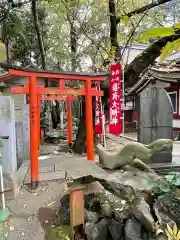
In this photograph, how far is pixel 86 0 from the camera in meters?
10.4

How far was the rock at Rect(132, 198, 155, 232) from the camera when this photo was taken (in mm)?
2917

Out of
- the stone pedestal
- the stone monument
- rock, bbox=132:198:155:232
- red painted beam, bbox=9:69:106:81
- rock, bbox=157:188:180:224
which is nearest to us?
rock, bbox=132:198:155:232

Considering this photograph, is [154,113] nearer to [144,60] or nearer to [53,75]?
[144,60]

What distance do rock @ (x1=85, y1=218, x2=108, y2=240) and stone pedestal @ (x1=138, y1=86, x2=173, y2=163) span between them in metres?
2.71

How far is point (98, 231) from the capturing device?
3318 mm

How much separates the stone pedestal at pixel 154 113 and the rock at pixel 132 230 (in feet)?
8.88

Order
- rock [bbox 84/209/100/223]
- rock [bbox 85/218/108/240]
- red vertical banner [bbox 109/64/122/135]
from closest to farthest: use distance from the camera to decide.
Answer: rock [bbox 85/218/108/240], rock [bbox 84/209/100/223], red vertical banner [bbox 109/64/122/135]

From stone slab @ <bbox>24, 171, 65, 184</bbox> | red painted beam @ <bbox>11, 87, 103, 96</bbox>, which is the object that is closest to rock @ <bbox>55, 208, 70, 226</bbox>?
stone slab @ <bbox>24, 171, 65, 184</bbox>

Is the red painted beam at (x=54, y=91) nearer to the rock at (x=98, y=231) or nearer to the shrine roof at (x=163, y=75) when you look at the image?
the rock at (x=98, y=231)

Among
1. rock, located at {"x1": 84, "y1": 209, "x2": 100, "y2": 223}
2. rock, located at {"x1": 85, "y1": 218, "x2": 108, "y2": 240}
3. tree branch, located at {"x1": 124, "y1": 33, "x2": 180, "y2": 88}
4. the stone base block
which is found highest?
tree branch, located at {"x1": 124, "y1": 33, "x2": 180, "y2": 88}

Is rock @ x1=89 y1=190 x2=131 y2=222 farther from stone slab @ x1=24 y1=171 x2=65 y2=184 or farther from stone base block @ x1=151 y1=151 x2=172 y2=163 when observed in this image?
stone slab @ x1=24 y1=171 x2=65 y2=184

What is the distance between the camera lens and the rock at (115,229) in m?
3.17

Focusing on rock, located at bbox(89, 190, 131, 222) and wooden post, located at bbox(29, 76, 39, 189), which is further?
wooden post, located at bbox(29, 76, 39, 189)

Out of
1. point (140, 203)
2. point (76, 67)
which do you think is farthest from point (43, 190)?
point (76, 67)
